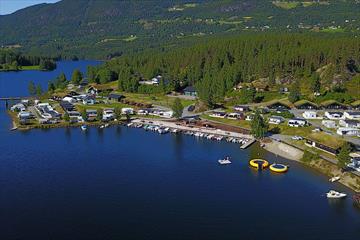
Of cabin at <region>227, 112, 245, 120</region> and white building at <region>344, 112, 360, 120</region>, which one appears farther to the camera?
cabin at <region>227, 112, 245, 120</region>

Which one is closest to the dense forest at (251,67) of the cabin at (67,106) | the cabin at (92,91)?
the cabin at (92,91)

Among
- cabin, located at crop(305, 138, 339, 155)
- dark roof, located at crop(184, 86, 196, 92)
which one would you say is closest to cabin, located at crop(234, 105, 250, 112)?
cabin, located at crop(305, 138, 339, 155)

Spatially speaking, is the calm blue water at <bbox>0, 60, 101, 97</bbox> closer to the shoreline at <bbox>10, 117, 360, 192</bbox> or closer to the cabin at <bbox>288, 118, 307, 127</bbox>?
the shoreline at <bbox>10, 117, 360, 192</bbox>

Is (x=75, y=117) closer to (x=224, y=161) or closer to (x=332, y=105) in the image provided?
(x=224, y=161)

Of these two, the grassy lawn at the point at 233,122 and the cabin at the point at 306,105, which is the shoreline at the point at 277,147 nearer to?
the grassy lawn at the point at 233,122

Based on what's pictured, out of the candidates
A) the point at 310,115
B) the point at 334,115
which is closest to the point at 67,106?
the point at 310,115

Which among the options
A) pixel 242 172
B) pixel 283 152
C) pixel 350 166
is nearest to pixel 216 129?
pixel 283 152
